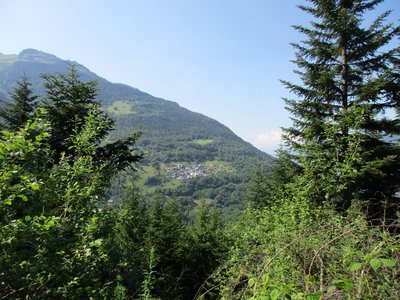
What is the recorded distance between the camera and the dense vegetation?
2.93 m

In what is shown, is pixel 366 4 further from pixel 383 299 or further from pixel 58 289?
pixel 58 289

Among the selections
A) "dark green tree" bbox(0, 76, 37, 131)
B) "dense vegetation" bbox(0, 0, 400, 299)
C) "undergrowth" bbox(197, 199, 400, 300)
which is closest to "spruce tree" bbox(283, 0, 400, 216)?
"dense vegetation" bbox(0, 0, 400, 299)

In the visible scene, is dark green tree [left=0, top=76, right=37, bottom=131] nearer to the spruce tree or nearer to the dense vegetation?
the dense vegetation

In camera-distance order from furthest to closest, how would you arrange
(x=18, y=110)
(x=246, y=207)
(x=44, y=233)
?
1. (x=18, y=110)
2. (x=246, y=207)
3. (x=44, y=233)

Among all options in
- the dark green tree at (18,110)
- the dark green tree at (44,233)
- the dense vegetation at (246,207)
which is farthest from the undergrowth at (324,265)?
the dark green tree at (18,110)

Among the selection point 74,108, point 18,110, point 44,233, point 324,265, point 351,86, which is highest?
point 351,86

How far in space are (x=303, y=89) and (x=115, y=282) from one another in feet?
38.5

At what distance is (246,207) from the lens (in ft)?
37.3

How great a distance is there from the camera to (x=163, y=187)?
174375 millimetres

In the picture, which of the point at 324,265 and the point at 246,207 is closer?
the point at 324,265

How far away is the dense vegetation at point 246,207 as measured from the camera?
9.62ft

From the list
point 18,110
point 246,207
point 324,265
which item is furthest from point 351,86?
point 18,110

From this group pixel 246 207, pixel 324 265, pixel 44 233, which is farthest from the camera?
pixel 246 207

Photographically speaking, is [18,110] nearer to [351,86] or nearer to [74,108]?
[74,108]
